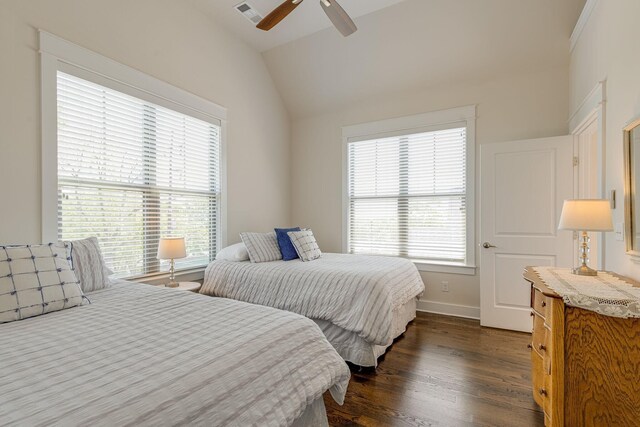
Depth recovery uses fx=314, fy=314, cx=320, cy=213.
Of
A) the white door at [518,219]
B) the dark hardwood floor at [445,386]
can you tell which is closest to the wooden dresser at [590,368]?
the dark hardwood floor at [445,386]

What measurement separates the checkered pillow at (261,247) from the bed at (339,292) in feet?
0.42

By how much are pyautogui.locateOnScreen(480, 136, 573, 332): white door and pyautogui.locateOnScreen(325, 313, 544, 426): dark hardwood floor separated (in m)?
0.36

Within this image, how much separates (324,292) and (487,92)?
2977 mm

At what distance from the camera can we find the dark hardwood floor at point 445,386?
1856 mm

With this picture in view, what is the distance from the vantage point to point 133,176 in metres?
2.86

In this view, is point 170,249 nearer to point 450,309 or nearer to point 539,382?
point 539,382

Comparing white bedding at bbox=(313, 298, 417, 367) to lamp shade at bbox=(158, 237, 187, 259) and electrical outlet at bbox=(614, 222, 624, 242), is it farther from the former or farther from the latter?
electrical outlet at bbox=(614, 222, 624, 242)

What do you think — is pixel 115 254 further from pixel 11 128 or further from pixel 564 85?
pixel 564 85

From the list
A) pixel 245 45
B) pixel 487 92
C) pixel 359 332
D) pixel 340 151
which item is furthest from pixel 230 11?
pixel 359 332

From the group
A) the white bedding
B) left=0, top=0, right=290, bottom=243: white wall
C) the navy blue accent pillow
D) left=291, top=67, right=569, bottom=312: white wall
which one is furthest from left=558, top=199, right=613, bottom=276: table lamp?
left=0, top=0, right=290, bottom=243: white wall

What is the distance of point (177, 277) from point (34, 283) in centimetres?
167

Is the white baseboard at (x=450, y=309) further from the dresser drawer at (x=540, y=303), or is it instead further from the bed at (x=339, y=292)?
the dresser drawer at (x=540, y=303)

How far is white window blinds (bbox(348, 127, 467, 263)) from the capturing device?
3836mm

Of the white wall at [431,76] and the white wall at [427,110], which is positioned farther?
the white wall at [427,110]
